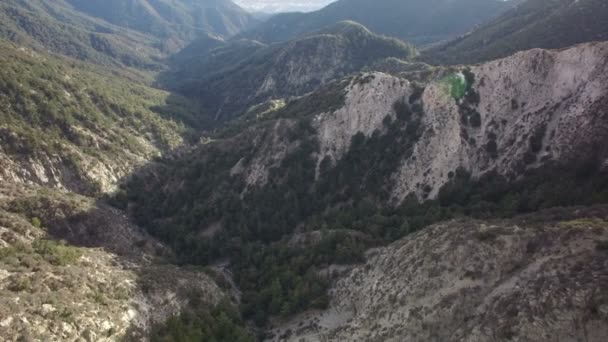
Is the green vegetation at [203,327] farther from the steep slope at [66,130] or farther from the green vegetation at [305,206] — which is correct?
the steep slope at [66,130]

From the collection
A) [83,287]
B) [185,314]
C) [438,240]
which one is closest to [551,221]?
[438,240]

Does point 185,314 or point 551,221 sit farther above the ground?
point 551,221

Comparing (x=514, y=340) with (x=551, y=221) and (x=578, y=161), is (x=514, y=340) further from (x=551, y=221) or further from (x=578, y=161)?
(x=578, y=161)

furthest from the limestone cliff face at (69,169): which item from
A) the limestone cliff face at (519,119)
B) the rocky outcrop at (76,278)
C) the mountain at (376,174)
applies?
the limestone cliff face at (519,119)

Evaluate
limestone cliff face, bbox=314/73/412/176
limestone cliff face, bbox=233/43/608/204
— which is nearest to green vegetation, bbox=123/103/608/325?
limestone cliff face, bbox=314/73/412/176

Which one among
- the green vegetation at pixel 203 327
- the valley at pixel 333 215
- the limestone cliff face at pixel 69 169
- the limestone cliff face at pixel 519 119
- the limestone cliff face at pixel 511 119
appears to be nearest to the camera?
the valley at pixel 333 215

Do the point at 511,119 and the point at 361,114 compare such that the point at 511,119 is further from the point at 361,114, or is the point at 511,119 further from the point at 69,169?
the point at 69,169

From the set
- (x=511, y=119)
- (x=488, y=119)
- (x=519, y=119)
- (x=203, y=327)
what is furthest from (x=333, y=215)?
(x=203, y=327)
